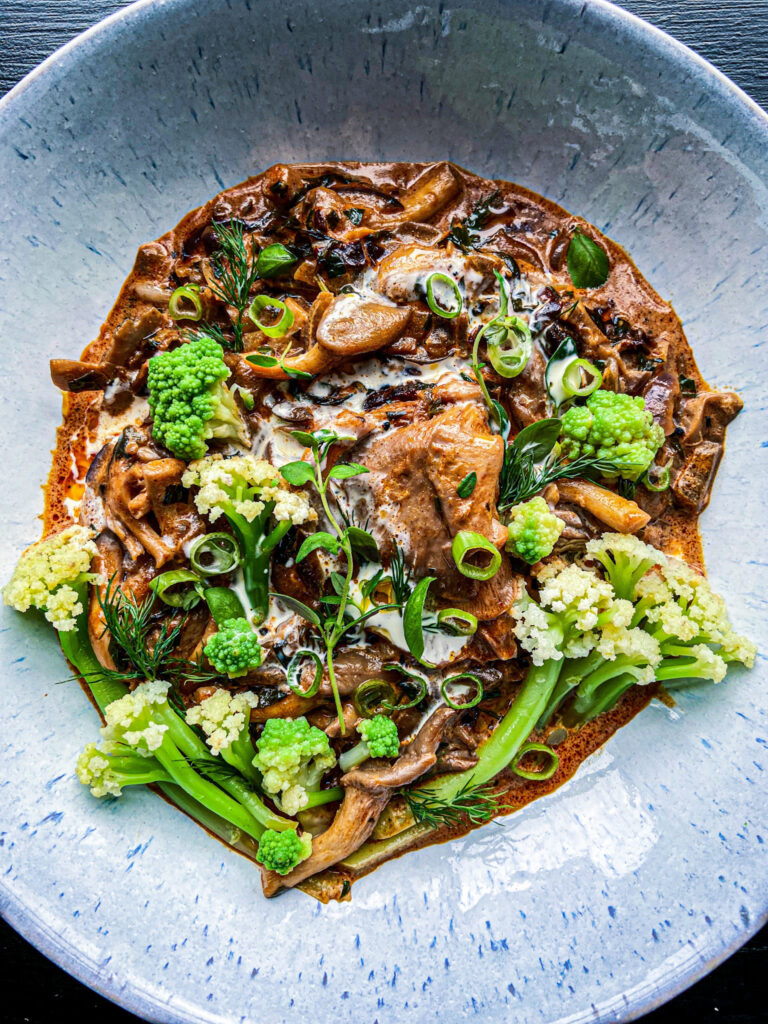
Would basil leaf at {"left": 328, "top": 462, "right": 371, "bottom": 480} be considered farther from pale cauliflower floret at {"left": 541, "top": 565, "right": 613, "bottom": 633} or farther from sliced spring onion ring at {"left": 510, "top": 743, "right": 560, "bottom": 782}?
sliced spring onion ring at {"left": 510, "top": 743, "right": 560, "bottom": 782}

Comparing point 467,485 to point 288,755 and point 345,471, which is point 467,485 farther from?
point 288,755

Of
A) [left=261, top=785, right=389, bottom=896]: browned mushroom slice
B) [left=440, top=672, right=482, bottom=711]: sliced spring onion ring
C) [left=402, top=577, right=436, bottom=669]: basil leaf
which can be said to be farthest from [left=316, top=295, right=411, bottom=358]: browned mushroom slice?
[left=261, top=785, right=389, bottom=896]: browned mushroom slice

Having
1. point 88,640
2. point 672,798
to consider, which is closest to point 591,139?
point 672,798

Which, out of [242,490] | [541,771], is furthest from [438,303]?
[541,771]

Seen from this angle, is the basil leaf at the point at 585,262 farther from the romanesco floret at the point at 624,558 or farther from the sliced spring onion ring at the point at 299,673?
the sliced spring onion ring at the point at 299,673

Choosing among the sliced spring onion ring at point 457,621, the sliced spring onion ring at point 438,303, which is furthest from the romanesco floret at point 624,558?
the sliced spring onion ring at point 438,303

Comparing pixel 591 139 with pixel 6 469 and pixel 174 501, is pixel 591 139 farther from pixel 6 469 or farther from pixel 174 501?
pixel 6 469
